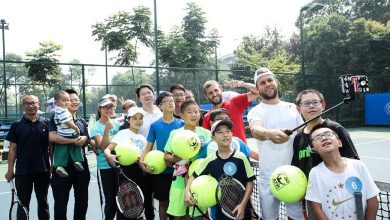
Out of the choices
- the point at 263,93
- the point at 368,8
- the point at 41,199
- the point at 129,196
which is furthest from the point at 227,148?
the point at 368,8

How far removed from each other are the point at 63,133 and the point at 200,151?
1829 millimetres

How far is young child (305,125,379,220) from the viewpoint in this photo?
2527mm

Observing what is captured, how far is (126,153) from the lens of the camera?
12.9 ft

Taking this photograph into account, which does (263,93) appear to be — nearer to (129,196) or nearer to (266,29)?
(129,196)

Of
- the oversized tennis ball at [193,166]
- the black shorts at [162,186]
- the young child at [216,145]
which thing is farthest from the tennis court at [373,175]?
the oversized tennis ball at [193,166]

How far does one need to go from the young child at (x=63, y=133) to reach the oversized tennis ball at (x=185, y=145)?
1.57m

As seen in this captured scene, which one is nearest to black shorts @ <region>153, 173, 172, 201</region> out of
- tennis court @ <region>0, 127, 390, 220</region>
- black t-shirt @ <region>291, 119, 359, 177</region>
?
tennis court @ <region>0, 127, 390, 220</region>

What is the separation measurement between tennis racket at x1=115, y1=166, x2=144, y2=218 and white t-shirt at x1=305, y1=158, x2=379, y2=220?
1907 mm

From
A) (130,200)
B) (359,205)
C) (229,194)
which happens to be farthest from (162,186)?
(359,205)

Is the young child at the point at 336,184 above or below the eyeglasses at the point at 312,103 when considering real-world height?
below

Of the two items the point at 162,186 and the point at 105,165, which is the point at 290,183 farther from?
the point at 105,165

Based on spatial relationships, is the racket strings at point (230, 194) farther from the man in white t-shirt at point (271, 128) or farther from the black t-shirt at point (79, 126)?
the black t-shirt at point (79, 126)

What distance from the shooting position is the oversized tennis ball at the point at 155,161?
3.78 meters

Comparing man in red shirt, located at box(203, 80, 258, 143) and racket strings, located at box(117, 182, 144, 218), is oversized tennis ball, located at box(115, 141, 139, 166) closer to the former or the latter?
racket strings, located at box(117, 182, 144, 218)
